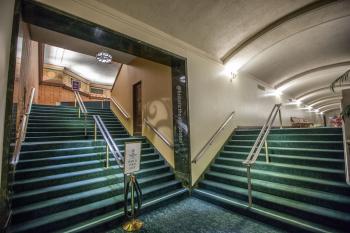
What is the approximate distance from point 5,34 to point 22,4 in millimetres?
566

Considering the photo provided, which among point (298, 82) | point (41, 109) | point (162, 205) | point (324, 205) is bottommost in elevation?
point (162, 205)

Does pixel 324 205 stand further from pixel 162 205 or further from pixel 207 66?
pixel 207 66

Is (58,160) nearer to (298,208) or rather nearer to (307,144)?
(298,208)

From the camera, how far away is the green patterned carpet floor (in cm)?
258

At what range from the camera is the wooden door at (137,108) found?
607cm

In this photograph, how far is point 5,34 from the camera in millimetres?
2057

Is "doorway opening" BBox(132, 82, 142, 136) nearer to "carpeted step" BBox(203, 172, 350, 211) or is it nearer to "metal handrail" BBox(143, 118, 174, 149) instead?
"metal handrail" BBox(143, 118, 174, 149)

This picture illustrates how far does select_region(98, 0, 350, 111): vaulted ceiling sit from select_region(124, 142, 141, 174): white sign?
8.08 feet

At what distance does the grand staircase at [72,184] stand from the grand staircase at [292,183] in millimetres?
1133

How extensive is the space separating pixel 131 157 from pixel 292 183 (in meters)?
3.00

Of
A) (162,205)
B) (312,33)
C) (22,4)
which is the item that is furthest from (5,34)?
(312,33)

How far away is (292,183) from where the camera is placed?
3182 millimetres

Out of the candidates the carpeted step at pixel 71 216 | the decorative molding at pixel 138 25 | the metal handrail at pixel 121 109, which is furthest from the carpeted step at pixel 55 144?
the decorative molding at pixel 138 25

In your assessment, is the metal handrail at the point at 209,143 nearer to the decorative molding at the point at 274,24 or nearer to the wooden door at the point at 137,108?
the decorative molding at the point at 274,24
